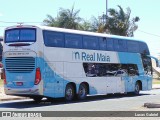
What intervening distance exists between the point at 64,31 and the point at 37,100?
396 centimetres

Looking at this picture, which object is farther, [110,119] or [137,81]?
[137,81]

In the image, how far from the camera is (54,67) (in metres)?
21.7

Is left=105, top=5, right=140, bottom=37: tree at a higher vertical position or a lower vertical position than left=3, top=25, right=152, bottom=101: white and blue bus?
higher

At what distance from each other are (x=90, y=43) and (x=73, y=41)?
1781mm

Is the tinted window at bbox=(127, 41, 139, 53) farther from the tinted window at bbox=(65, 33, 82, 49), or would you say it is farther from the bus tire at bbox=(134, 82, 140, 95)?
the tinted window at bbox=(65, 33, 82, 49)

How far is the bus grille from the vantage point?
815 inches

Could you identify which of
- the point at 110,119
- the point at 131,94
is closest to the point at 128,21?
the point at 131,94

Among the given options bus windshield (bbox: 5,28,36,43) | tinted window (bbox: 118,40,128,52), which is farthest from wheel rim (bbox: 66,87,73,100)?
tinted window (bbox: 118,40,128,52)

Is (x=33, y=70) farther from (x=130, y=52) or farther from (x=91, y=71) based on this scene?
(x=130, y=52)

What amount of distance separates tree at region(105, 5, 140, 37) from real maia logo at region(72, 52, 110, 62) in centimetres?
2971

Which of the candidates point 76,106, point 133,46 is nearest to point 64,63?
point 76,106

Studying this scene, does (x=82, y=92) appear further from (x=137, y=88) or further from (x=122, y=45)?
(x=137, y=88)

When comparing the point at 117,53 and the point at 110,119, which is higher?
the point at 117,53

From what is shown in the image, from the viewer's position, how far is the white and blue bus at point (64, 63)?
20.7m
